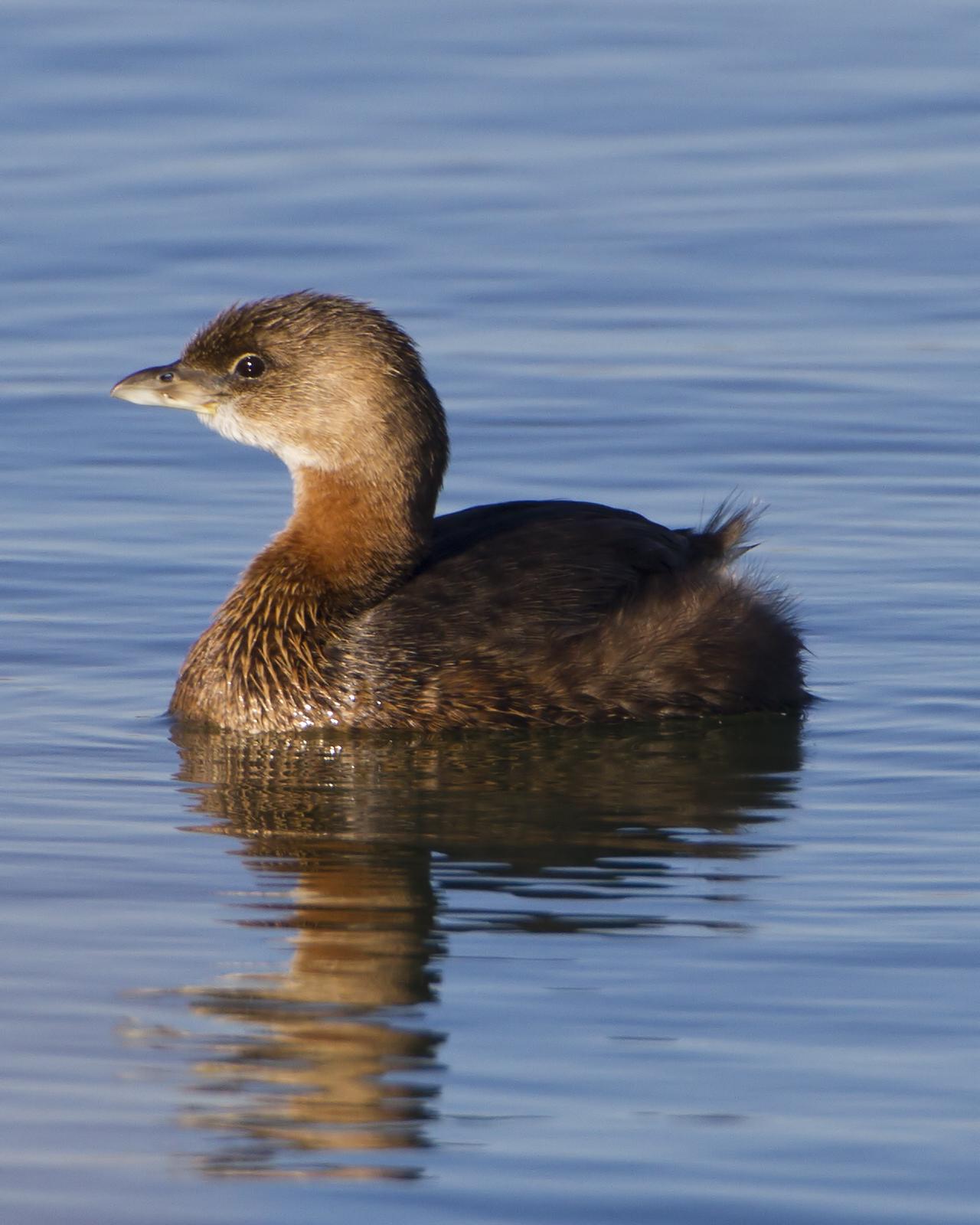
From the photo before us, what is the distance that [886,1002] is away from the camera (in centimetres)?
642

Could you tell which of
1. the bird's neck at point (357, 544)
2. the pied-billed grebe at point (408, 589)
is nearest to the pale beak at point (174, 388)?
the pied-billed grebe at point (408, 589)

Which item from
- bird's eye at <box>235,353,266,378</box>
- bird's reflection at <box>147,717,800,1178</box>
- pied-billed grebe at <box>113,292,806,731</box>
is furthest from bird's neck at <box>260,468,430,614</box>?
bird's reflection at <box>147,717,800,1178</box>

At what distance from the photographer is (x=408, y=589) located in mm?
9438

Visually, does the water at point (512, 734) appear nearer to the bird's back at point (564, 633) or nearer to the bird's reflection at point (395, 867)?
the bird's reflection at point (395, 867)

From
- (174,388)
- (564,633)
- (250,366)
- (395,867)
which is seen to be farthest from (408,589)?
(395,867)

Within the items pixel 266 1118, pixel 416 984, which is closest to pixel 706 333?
pixel 416 984

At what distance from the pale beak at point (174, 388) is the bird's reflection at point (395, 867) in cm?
130

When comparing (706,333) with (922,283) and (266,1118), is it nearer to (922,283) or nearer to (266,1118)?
(922,283)

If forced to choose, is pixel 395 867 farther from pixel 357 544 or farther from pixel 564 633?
pixel 357 544

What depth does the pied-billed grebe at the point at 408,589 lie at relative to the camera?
922cm

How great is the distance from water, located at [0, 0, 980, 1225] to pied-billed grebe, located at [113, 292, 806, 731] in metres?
0.20

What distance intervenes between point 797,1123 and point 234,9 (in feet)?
47.7

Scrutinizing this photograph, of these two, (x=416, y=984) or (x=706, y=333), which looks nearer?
(x=416, y=984)

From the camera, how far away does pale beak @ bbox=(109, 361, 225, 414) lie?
9773 mm
